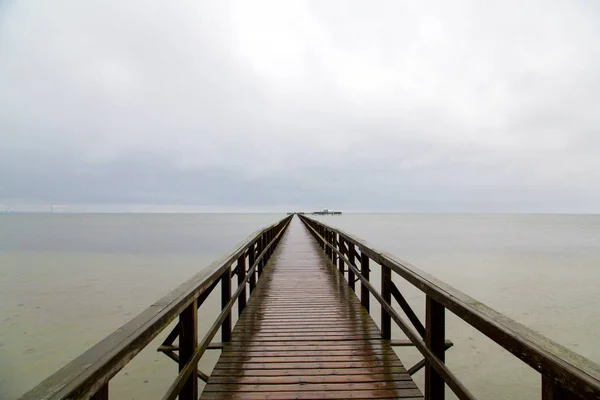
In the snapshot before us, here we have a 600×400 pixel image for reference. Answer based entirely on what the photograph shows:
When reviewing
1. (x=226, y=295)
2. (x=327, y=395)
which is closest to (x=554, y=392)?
(x=327, y=395)

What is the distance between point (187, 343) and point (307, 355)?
1549 mm

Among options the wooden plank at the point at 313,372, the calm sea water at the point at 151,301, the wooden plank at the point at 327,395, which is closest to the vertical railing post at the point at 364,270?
the wooden plank at the point at 313,372

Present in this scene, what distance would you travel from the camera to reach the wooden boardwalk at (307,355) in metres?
2.63

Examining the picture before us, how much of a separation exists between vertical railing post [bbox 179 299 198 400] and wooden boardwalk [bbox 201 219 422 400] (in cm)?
41

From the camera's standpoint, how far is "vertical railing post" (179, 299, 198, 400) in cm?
220

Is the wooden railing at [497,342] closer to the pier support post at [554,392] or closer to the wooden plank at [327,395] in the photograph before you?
the pier support post at [554,392]

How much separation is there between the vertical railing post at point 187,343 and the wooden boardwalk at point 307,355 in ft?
1.35

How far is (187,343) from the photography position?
2227mm

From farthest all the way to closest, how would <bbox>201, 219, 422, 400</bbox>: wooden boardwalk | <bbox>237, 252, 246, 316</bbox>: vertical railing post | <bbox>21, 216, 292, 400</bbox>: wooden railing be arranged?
<bbox>237, 252, 246, 316</bbox>: vertical railing post, <bbox>201, 219, 422, 400</bbox>: wooden boardwalk, <bbox>21, 216, 292, 400</bbox>: wooden railing

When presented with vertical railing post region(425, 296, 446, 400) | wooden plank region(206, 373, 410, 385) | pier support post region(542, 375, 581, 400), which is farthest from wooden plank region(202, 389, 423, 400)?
pier support post region(542, 375, 581, 400)

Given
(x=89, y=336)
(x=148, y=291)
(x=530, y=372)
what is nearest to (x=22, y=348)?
(x=89, y=336)

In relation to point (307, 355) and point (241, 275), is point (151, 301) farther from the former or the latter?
point (307, 355)

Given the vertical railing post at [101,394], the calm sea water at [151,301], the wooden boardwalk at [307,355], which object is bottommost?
the calm sea water at [151,301]

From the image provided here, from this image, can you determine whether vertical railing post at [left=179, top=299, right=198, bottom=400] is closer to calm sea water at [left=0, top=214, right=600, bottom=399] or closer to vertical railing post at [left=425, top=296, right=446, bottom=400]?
vertical railing post at [left=425, top=296, right=446, bottom=400]
